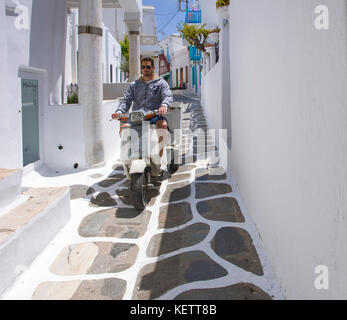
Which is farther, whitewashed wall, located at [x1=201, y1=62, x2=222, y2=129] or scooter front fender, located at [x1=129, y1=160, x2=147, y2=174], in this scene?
whitewashed wall, located at [x1=201, y1=62, x2=222, y2=129]

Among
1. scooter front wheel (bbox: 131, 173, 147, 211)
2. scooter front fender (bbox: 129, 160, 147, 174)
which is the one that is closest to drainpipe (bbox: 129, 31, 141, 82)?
scooter front fender (bbox: 129, 160, 147, 174)

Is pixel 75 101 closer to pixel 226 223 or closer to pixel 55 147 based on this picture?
pixel 55 147

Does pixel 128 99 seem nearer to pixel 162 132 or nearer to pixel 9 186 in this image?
pixel 162 132

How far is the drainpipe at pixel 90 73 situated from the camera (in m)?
5.90

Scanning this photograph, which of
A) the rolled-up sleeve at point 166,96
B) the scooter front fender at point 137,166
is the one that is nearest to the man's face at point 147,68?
the rolled-up sleeve at point 166,96

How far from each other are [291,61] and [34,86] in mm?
4841

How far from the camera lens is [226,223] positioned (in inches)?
140

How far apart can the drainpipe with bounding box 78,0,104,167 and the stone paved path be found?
4.69 ft

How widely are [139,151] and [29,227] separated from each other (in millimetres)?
1725

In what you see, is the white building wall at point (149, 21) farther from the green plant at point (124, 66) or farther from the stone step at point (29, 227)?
the stone step at point (29, 227)

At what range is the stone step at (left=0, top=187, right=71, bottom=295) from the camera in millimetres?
2450

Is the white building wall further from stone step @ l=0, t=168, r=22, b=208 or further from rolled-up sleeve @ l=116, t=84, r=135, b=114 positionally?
stone step @ l=0, t=168, r=22, b=208

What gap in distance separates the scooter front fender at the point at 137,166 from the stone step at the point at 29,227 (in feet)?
2.57

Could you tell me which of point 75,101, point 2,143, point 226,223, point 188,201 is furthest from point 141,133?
point 75,101
